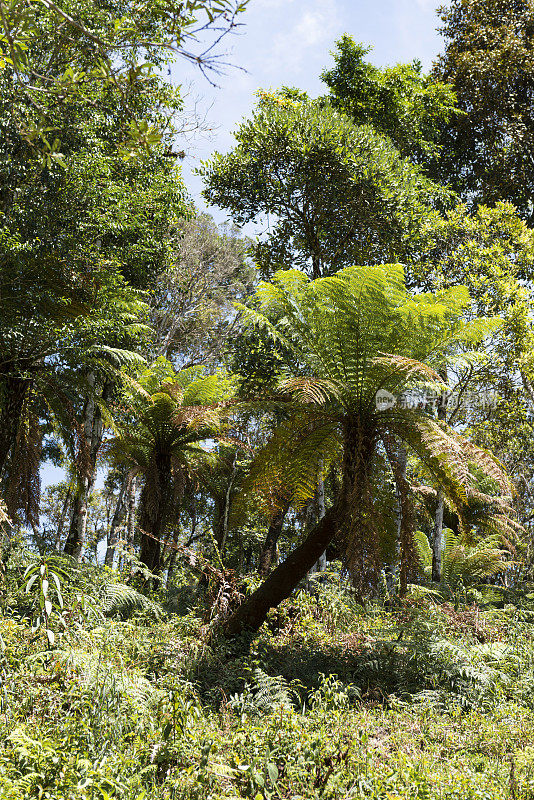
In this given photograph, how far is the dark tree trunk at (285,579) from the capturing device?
5113 mm

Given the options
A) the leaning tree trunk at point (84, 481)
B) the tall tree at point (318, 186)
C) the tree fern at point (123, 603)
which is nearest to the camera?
the tree fern at point (123, 603)

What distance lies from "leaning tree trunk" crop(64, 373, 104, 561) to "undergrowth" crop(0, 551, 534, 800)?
1.46m

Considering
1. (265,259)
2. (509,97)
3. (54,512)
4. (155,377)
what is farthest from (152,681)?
(54,512)

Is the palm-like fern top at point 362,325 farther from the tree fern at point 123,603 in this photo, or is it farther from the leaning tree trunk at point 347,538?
the tree fern at point 123,603

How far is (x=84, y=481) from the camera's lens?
278 inches

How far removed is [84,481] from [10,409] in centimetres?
122

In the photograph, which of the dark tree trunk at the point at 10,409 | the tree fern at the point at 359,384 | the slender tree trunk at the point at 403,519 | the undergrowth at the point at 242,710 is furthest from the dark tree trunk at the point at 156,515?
the slender tree trunk at the point at 403,519

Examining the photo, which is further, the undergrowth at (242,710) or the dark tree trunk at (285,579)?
the dark tree trunk at (285,579)

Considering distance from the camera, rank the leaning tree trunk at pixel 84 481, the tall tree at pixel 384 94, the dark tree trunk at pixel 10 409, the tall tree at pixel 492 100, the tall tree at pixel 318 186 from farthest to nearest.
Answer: the tall tree at pixel 492 100, the tall tree at pixel 384 94, the tall tree at pixel 318 186, the leaning tree trunk at pixel 84 481, the dark tree trunk at pixel 10 409

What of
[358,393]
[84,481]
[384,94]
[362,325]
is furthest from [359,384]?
[384,94]

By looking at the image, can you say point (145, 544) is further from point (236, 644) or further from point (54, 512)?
point (54, 512)

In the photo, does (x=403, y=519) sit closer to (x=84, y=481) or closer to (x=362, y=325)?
(x=362, y=325)

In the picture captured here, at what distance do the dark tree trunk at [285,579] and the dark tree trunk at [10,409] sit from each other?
3.31 m

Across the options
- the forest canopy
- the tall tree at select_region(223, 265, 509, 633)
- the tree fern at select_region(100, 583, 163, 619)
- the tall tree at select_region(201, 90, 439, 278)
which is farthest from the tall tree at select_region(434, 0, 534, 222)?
the tree fern at select_region(100, 583, 163, 619)
